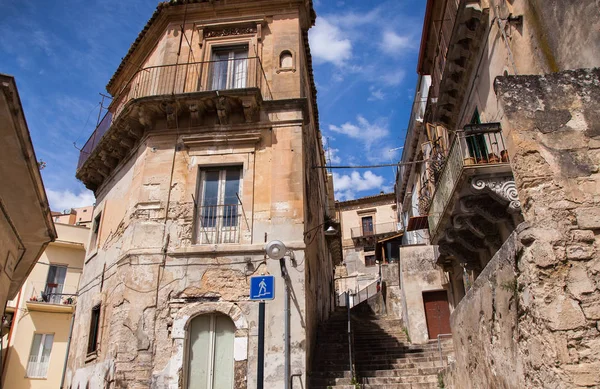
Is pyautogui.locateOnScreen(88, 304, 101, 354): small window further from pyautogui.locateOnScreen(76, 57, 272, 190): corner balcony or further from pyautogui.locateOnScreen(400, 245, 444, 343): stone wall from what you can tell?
pyautogui.locateOnScreen(400, 245, 444, 343): stone wall

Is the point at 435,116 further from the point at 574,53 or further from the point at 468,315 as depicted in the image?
the point at 468,315

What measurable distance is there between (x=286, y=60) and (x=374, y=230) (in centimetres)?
3238

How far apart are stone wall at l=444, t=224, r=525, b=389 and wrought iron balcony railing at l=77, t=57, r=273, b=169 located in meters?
9.11

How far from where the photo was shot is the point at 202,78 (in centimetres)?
1380

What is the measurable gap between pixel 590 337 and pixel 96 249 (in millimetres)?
13616

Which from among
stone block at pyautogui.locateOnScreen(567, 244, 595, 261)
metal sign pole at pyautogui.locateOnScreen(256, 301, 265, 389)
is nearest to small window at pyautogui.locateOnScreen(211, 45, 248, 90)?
metal sign pole at pyautogui.locateOnScreen(256, 301, 265, 389)

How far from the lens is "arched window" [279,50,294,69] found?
1379 cm

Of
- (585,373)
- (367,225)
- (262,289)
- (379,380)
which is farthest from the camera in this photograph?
(367,225)

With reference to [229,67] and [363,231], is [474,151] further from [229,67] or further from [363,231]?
[363,231]

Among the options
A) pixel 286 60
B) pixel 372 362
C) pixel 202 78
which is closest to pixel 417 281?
pixel 372 362

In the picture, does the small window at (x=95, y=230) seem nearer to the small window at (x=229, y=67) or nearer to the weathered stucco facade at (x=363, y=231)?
the small window at (x=229, y=67)

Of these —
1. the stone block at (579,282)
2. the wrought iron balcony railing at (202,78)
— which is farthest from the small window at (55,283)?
the stone block at (579,282)

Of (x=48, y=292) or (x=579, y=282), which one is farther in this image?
(x=48, y=292)

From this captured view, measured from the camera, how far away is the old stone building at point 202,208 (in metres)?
10.5
